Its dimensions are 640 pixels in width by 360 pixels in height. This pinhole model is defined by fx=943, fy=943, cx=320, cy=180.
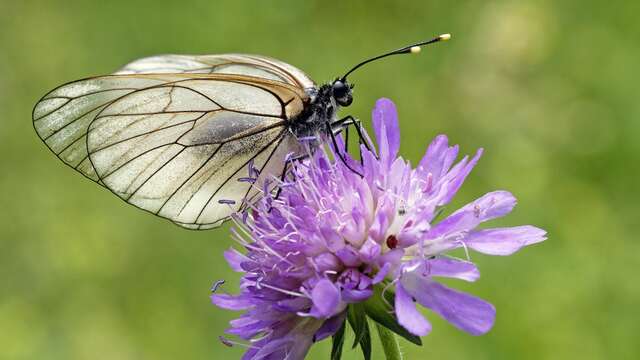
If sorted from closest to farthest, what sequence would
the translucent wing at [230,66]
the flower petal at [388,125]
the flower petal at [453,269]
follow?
the flower petal at [453,269], the flower petal at [388,125], the translucent wing at [230,66]

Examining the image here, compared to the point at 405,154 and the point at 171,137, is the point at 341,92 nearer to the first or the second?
the point at 171,137

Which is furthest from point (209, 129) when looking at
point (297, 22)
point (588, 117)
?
point (297, 22)

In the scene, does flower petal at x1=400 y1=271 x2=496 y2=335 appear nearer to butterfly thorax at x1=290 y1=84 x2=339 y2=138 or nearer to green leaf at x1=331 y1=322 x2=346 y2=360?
green leaf at x1=331 y1=322 x2=346 y2=360

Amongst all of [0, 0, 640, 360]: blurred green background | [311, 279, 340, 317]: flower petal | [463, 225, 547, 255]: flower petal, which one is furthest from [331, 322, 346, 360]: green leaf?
[0, 0, 640, 360]: blurred green background

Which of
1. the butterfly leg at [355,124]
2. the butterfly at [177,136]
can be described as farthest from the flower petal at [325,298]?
the butterfly at [177,136]

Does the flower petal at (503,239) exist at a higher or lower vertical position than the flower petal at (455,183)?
lower

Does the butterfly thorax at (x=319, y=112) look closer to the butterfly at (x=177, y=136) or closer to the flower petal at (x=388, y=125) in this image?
the butterfly at (x=177, y=136)

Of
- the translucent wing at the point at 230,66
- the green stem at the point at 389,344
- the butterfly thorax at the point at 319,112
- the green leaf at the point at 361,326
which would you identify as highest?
the translucent wing at the point at 230,66

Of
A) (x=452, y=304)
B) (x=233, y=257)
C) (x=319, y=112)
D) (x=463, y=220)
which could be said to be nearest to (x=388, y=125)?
(x=319, y=112)
